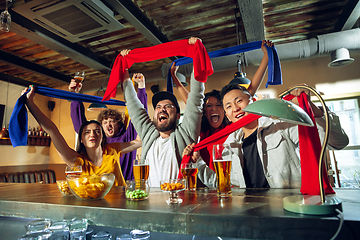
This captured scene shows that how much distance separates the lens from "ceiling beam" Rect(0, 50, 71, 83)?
16.0 ft

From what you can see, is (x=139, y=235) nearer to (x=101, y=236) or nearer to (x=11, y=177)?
(x=101, y=236)

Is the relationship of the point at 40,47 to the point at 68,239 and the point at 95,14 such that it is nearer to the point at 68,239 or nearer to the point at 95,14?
the point at 95,14

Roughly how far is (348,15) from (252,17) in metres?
1.54

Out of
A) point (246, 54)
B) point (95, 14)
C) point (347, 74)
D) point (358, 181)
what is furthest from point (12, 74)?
point (358, 181)

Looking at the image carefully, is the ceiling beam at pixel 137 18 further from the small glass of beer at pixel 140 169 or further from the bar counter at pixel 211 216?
the bar counter at pixel 211 216

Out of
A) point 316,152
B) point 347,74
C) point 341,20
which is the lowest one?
point 316,152

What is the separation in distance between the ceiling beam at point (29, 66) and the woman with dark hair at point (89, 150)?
11.1ft

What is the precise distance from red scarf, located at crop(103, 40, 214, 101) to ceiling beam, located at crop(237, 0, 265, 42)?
129cm

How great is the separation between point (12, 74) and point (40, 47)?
204 centimetres

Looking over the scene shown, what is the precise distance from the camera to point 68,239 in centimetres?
116

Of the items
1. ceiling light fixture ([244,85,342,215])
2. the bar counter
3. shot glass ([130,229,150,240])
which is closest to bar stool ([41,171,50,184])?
the bar counter

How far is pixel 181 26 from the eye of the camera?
157 inches

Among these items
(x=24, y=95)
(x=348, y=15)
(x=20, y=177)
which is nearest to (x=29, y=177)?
(x=20, y=177)

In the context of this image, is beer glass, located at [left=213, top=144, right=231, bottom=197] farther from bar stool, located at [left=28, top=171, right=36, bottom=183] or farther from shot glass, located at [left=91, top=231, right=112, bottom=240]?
bar stool, located at [left=28, top=171, right=36, bottom=183]
